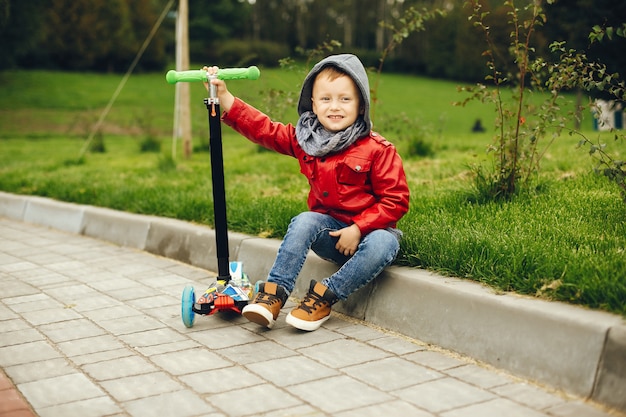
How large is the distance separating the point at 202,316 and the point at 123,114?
916 inches

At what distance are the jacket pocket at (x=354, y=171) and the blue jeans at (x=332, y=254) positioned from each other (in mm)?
238

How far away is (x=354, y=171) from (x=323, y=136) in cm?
28

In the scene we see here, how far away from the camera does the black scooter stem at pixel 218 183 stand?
384 cm

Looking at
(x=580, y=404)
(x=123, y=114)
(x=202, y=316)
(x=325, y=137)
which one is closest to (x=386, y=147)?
(x=325, y=137)

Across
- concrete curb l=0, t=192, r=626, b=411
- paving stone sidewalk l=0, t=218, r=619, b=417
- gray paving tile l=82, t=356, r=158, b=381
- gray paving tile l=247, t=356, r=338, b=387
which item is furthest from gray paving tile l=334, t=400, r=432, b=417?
gray paving tile l=82, t=356, r=158, b=381

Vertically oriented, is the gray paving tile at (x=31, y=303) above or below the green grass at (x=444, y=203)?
below

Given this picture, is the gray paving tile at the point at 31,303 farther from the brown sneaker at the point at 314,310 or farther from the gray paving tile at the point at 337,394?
the gray paving tile at the point at 337,394

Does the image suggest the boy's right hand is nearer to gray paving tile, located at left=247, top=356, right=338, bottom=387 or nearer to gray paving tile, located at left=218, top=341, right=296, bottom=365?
gray paving tile, located at left=218, top=341, right=296, bottom=365

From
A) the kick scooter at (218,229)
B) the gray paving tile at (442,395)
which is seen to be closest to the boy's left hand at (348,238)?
the kick scooter at (218,229)

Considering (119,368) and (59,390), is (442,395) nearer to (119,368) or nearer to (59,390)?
(119,368)

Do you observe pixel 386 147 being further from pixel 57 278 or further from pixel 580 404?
pixel 57 278

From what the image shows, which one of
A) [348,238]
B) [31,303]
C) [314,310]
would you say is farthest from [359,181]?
[31,303]

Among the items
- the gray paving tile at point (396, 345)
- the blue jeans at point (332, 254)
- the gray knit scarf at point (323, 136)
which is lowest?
the gray paving tile at point (396, 345)

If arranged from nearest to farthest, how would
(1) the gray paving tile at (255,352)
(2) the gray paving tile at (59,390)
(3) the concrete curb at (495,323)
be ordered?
(3) the concrete curb at (495,323) → (2) the gray paving tile at (59,390) → (1) the gray paving tile at (255,352)
